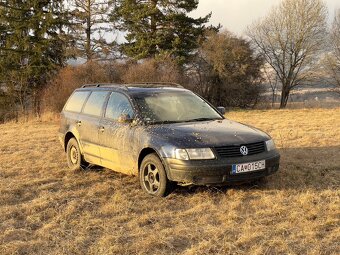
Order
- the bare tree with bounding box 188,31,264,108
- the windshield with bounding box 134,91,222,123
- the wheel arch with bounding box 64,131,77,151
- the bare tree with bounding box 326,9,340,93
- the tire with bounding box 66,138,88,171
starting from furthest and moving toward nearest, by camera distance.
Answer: the bare tree with bounding box 326,9,340,93, the bare tree with bounding box 188,31,264,108, the wheel arch with bounding box 64,131,77,151, the tire with bounding box 66,138,88,171, the windshield with bounding box 134,91,222,123

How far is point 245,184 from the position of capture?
6375 millimetres

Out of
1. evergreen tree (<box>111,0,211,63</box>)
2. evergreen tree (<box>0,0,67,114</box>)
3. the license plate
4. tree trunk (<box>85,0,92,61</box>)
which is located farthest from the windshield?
tree trunk (<box>85,0,92,61</box>)

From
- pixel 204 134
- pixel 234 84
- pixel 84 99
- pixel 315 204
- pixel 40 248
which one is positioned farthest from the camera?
pixel 234 84

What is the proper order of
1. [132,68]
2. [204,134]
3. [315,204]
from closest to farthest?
[315,204] < [204,134] < [132,68]

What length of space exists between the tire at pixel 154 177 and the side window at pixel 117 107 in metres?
0.88

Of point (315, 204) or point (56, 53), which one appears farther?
point (56, 53)

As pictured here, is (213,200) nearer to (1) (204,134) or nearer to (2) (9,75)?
(1) (204,134)

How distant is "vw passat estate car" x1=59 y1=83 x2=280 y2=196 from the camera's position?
5.56m

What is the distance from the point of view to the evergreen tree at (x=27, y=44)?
3023cm

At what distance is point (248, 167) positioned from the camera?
18.6 ft

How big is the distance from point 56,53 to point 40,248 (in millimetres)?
29141

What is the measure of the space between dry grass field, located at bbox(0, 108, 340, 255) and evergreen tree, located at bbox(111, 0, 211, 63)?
23537 millimetres

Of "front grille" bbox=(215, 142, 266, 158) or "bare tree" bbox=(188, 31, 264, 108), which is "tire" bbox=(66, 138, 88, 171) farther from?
"bare tree" bbox=(188, 31, 264, 108)

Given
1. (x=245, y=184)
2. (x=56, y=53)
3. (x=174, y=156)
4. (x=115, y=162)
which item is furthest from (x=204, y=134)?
(x=56, y=53)
